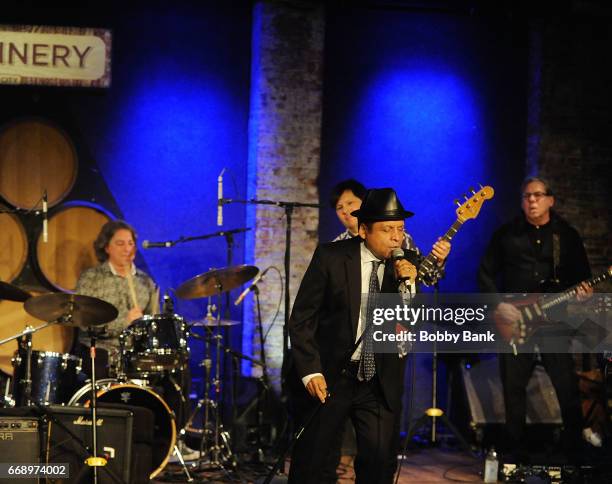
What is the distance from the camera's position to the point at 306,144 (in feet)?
27.2

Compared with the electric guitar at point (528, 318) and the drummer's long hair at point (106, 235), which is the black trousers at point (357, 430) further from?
the drummer's long hair at point (106, 235)

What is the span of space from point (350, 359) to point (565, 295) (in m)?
2.95

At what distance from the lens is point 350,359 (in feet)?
15.5

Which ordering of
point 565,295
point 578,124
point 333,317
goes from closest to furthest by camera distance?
point 333,317 < point 565,295 < point 578,124

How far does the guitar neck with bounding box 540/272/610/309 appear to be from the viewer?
6840mm

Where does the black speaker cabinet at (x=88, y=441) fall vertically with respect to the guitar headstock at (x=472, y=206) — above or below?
below

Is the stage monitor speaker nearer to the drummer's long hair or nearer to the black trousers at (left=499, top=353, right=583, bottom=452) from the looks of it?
the drummer's long hair

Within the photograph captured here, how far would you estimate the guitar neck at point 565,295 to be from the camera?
6.84 m

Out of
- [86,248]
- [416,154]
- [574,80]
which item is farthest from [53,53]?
[574,80]

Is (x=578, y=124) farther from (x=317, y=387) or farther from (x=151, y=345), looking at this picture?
(x=317, y=387)

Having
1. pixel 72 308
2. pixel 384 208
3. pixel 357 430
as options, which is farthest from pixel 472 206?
pixel 72 308

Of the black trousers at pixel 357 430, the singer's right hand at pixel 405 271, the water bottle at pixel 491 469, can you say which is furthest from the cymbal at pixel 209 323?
the singer's right hand at pixel 405 271

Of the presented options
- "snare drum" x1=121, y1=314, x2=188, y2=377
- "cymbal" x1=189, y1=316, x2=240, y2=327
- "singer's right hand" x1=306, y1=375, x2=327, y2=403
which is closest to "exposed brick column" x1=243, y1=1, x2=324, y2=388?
"cymbal" x1=189, y1=316, x2=240, y2=327

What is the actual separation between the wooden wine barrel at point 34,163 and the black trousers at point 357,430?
409 centimetres
